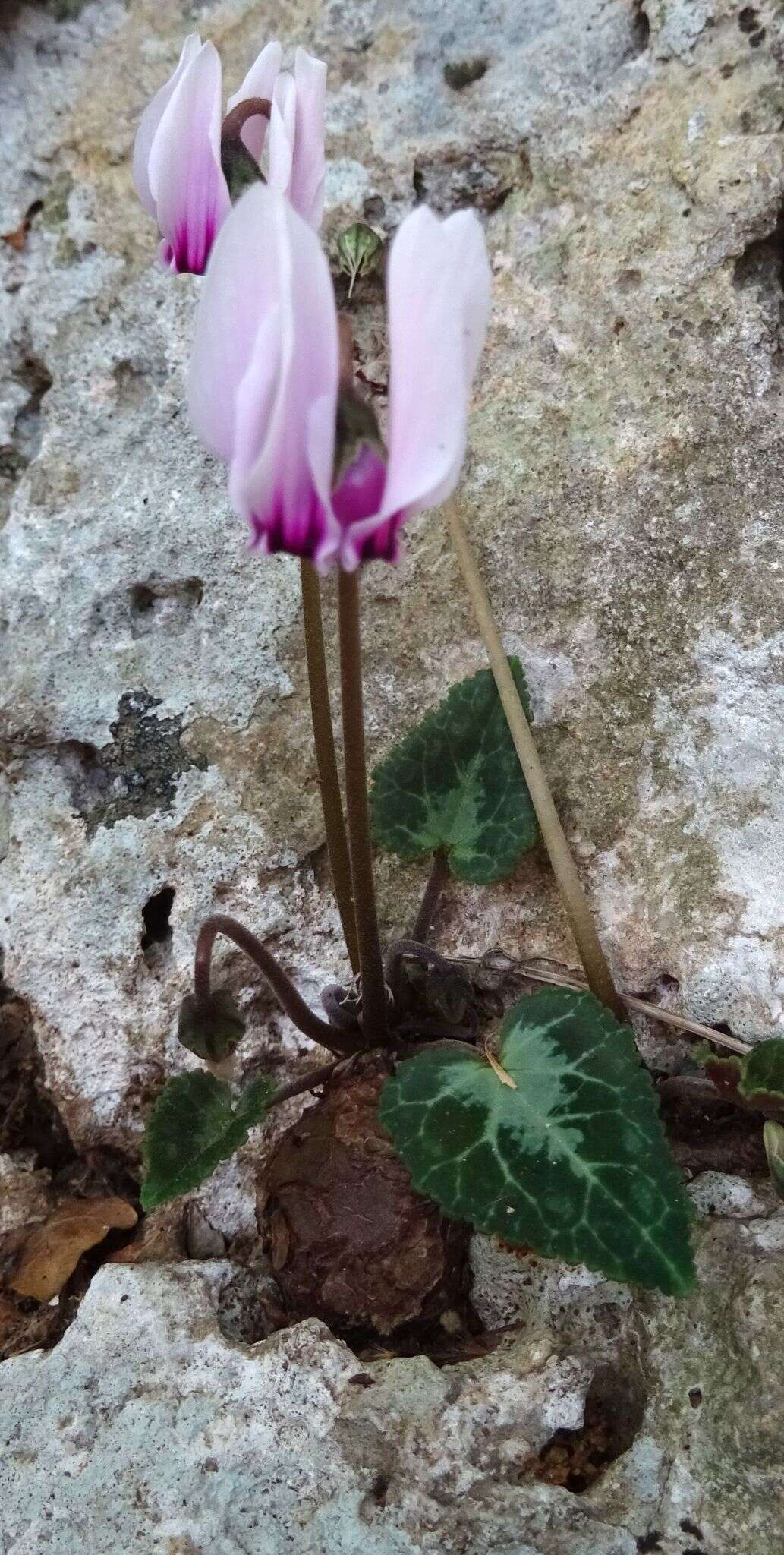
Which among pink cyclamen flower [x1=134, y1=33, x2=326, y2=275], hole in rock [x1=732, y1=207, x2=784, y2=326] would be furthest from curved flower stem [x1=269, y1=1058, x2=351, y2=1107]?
hole in rock [x1=732, y1=207, x2=784, y2=326]

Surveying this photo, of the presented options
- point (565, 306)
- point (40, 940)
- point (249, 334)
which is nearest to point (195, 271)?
point (249, 334)

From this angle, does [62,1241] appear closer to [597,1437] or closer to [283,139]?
[597,1437]

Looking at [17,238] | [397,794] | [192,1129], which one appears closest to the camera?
[192,1129]

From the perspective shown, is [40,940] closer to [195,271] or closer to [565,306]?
[195,271]

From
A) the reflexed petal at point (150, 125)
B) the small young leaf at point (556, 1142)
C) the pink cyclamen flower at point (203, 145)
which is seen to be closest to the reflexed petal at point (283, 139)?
the pink cyclamen flower at point (203, 145)

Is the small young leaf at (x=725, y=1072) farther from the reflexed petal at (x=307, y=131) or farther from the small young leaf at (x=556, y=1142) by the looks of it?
the reflexed petal at (x=307, y=131)

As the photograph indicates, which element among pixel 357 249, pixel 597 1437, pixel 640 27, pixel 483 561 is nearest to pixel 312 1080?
pixel 597 1437
